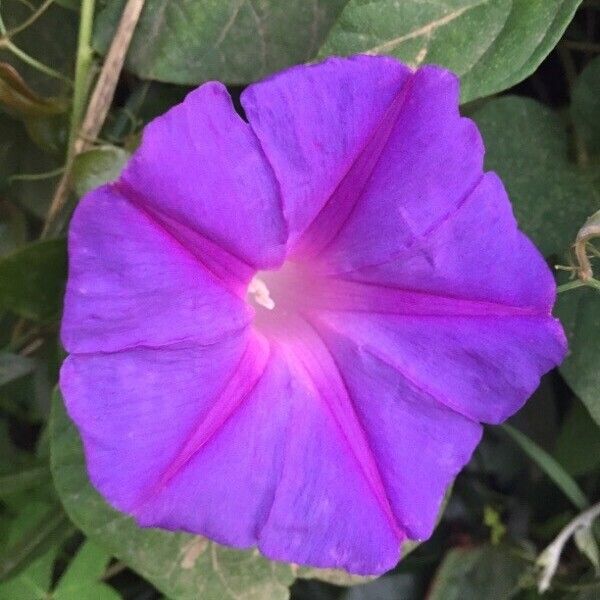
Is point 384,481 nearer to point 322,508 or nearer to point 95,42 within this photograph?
point 322,508

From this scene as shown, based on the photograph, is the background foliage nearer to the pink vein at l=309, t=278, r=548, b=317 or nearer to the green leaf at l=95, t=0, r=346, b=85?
the green leaf at l=95, t=0, r=346, b=85

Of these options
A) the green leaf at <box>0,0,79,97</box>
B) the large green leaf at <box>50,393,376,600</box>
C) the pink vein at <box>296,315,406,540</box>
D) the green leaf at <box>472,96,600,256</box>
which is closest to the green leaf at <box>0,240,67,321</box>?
the large green leaf at <box>50,393,376,600</box>

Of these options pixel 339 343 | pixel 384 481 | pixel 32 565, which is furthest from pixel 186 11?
pixel 32 565

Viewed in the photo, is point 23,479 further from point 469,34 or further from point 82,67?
point 469,34

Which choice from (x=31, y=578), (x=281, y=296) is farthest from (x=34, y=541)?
(x=281, y=296)

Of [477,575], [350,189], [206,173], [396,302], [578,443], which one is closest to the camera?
[206,173]

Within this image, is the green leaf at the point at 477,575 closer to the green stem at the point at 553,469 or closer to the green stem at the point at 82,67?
the green stem at the point at 553,469

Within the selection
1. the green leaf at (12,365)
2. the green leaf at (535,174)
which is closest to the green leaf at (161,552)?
the green leaf at (12,365)
